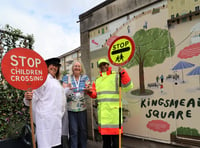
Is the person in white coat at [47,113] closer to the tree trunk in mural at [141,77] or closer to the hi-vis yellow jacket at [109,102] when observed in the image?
the hi-vis yellow jacket at [109,102]

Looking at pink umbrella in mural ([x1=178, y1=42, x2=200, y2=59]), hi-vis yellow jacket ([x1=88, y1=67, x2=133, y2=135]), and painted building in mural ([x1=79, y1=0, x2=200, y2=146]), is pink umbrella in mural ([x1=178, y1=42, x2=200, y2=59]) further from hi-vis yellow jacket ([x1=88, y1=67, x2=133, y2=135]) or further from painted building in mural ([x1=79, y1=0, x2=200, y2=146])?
hi-vis yellow jacket ([x1=88, y1=67, x2=133, y2=135])

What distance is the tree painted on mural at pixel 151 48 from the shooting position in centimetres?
310

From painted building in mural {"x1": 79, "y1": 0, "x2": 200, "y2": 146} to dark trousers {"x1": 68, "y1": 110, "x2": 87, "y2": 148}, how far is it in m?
1.01

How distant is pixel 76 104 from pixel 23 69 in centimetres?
123

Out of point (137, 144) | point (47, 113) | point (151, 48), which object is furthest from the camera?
point (137, 144)

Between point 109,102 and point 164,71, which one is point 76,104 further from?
point 164,71

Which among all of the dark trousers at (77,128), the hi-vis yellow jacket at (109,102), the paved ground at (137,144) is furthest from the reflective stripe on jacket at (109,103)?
the paved ground at (137,144)

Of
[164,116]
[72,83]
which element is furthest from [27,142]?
[164,116]

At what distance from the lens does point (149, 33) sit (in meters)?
3.34

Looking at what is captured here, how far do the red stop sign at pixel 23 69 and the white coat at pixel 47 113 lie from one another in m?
0.23

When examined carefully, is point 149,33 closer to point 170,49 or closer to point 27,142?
point 170,49

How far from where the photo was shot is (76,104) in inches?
122

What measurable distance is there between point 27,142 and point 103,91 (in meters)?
1.57

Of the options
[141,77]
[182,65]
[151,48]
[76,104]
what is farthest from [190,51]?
[76,104]
